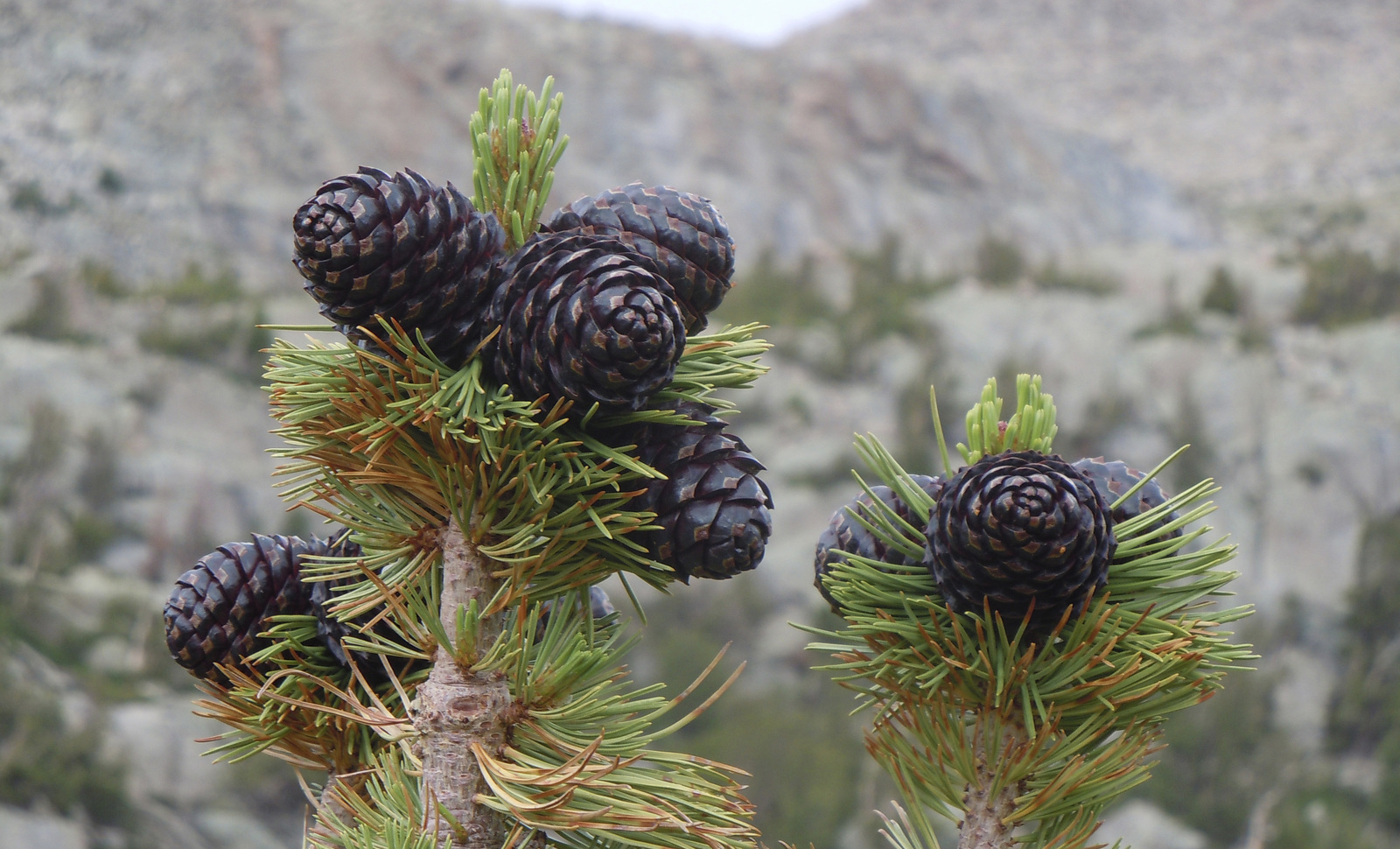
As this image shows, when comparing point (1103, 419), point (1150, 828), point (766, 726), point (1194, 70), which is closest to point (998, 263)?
point (1103, 419)

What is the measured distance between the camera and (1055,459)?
2.09 ft

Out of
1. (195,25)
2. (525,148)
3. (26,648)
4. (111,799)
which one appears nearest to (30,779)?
(111,799)

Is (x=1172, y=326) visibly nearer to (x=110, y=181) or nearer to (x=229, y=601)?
(x=110, y=181)

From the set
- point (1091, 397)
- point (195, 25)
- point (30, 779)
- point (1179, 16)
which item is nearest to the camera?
point (30, 779)

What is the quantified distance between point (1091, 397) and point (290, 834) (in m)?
11.1

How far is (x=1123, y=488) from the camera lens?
28.4 inches

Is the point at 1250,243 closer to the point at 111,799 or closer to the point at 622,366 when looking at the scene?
the point at 111,799

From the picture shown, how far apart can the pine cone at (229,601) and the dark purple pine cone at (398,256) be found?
0.67ft

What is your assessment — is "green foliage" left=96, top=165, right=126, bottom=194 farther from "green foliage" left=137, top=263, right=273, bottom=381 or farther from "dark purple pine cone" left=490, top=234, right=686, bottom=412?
"dark purple pine cone" left=490, top=234, right=686, bottom=412

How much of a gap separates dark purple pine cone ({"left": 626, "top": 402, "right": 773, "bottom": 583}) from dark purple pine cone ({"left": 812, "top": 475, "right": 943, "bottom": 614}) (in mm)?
97

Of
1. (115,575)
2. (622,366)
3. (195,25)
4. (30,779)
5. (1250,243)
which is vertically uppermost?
(1250,243)

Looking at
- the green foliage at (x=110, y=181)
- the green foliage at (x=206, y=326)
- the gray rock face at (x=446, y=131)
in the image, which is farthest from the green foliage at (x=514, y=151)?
the green foliage at (x=110, y=181)

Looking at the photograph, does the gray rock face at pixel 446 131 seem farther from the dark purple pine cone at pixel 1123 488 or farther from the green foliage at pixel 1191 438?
the dark purple pine cone at pixel 1123 488

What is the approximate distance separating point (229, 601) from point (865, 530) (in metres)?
0.42
